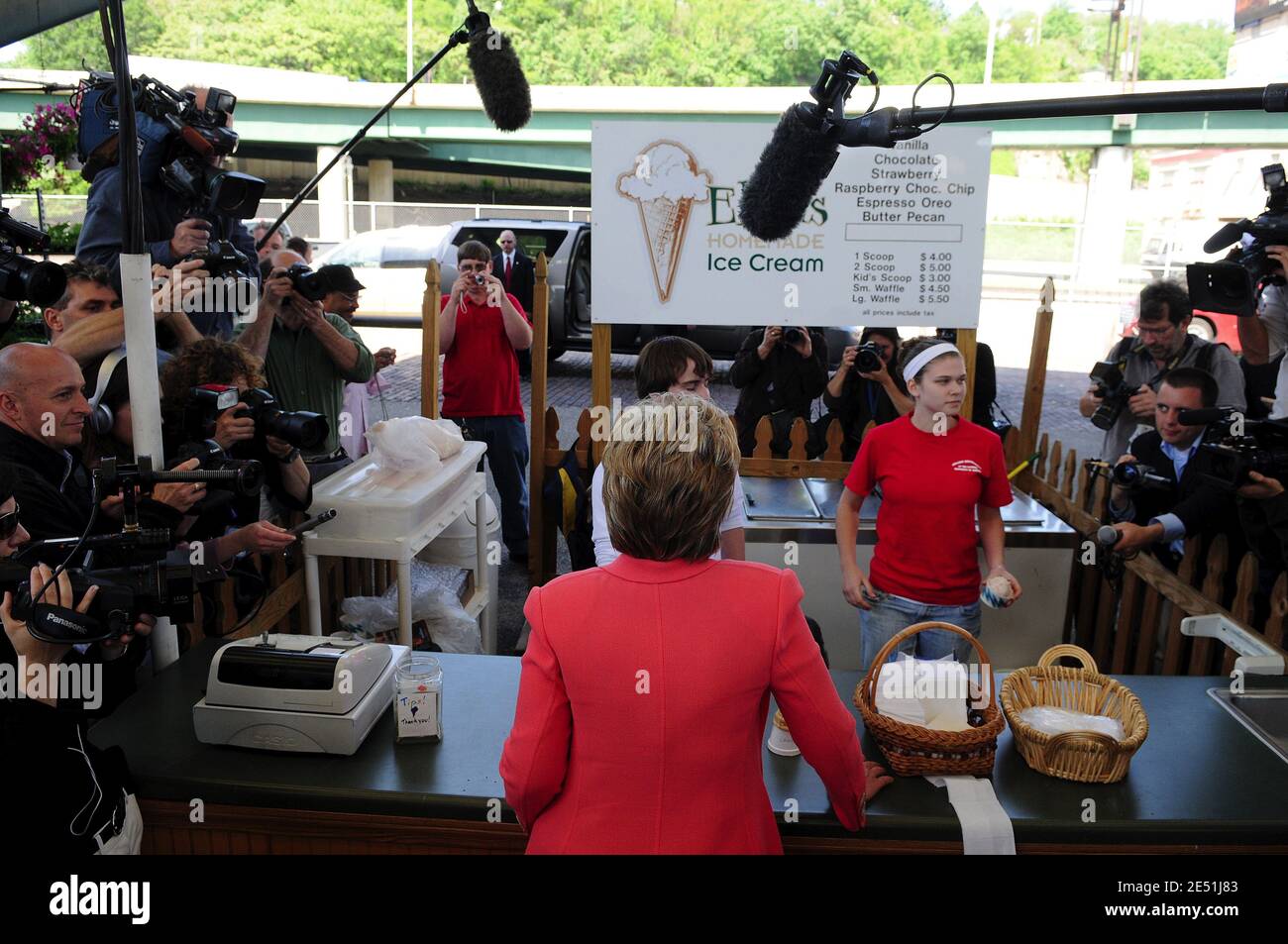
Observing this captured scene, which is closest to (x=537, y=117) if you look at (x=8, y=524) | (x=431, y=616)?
(x=431, y=616)

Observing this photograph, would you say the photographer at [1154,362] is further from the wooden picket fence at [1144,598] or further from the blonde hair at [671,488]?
the blonde hair at [671,488]

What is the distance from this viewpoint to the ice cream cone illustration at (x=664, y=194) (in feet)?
15.9

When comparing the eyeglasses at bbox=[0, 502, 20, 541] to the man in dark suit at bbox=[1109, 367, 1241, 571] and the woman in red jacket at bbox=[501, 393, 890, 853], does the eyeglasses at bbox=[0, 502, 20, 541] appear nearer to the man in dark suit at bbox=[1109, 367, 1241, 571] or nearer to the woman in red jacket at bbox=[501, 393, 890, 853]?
the woman in red jacket at bbox=[501, 393, 890, 853]

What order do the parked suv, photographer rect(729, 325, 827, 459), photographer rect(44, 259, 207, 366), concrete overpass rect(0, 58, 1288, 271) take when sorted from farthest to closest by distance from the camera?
concrete overpass rect(0, 58, 1288, 271)
the parked suv
photographer rect(729, 325, 827, 459)
photographer rect(44, 259, 207, 366)

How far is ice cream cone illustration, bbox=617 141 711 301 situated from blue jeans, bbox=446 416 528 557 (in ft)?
4.98

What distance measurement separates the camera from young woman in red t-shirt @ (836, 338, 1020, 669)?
10.9 feet

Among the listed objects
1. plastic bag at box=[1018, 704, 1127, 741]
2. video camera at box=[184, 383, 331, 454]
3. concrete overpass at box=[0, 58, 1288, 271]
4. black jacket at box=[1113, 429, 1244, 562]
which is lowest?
plastic bag at box=[1018, 704, 1127, 741]

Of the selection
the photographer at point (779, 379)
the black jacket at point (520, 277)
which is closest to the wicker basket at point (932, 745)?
the photographer at point (779, 379)

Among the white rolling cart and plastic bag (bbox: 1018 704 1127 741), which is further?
the white rolling cart

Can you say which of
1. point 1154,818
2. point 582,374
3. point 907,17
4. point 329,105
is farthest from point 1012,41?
point 1154,818

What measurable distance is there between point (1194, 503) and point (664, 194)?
2.69 metres

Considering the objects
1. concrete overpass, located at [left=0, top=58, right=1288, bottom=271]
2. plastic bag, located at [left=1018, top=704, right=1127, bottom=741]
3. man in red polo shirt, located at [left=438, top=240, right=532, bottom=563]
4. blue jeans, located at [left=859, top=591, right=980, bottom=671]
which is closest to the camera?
plastic bag, located at [left=1018, top=704, right=1127, bottom=741]

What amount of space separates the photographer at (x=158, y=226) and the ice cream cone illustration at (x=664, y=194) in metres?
1.84

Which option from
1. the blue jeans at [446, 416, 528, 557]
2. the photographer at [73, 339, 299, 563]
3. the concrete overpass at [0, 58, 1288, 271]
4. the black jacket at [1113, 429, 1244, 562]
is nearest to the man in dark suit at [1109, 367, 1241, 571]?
the black jacket at [1113, 429, 1244, 562]
